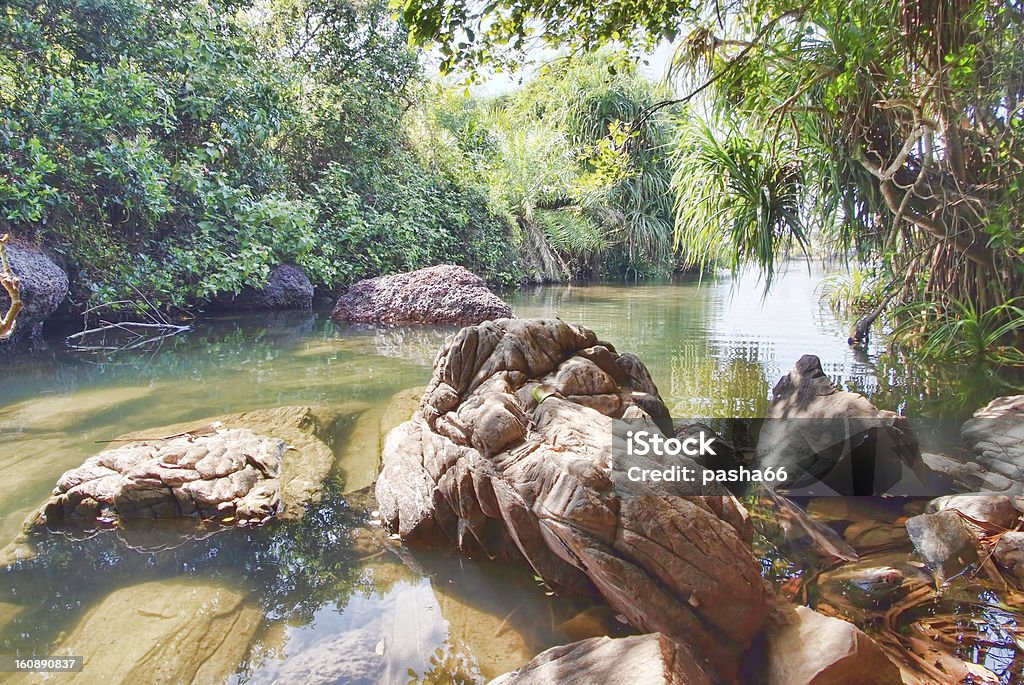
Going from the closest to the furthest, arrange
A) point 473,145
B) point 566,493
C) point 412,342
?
point 566,493
point 412,342
point 473,145

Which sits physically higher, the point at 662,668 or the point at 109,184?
the point at 109,184

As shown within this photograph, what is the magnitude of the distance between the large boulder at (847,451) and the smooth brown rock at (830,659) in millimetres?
1044

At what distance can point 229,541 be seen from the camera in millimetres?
2031

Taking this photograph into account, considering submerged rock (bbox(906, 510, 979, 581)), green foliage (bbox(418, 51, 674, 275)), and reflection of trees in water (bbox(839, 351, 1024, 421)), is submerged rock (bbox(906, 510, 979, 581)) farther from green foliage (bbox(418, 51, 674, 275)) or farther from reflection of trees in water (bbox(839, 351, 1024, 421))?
green foliage (bbox(418, 51, 674, 275))

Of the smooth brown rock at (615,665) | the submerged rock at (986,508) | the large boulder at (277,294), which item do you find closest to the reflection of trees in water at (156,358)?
the large boulder at (277,294)

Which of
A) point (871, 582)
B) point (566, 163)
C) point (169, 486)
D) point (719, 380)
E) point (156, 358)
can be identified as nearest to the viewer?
point (871, 582)

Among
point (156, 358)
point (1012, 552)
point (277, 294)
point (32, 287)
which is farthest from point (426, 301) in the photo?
point (1012, 552)

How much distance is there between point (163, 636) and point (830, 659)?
5.17 ft

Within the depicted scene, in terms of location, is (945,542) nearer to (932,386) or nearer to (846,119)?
(932,386)

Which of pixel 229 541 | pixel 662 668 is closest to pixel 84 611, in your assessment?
pixel 229 541

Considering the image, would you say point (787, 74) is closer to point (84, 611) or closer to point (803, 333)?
point (803, 333)

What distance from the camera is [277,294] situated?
856 cm

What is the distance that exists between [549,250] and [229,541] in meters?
12.0

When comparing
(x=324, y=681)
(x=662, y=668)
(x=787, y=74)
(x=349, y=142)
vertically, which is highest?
(x=349, y=142)
